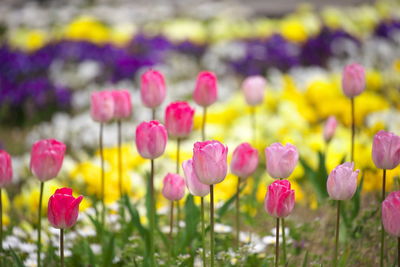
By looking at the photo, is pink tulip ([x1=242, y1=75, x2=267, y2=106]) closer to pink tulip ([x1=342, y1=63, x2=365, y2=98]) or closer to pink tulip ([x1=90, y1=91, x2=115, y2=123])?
pink tulip ([x1=342, y1=63, x2=365, y2=98])

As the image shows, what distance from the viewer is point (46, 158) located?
1.52m

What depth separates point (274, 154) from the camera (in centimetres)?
145

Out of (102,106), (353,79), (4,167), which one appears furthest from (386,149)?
(4,167)

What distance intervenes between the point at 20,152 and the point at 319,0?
34.7ft

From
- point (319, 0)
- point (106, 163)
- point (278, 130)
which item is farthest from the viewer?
point (319, 0)

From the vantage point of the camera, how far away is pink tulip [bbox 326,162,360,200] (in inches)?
53.1

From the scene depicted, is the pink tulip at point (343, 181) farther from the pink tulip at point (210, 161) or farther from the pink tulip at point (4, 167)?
the pink tulip at point (4, 167)

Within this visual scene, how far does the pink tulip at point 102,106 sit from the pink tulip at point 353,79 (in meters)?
0.77

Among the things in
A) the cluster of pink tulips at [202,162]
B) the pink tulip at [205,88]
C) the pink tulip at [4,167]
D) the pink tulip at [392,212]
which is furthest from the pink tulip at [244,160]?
the pink tulip at [4,167]

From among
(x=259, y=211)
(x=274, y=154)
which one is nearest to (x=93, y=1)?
(x=259, y=211)

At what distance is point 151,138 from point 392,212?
23.7 inches

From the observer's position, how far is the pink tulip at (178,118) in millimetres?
1641

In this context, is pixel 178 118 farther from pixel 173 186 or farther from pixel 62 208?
pixel 62 208

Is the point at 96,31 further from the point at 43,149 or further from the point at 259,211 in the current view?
the point at 43,149
